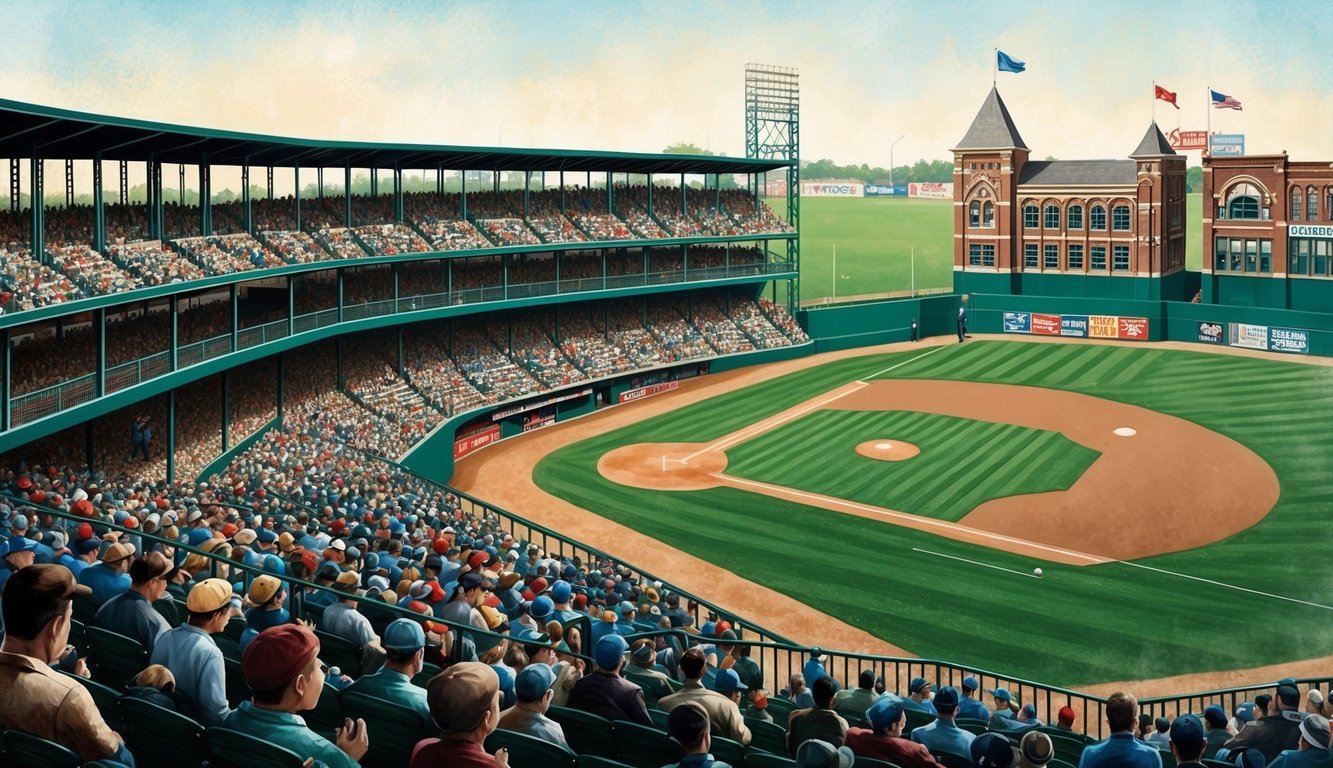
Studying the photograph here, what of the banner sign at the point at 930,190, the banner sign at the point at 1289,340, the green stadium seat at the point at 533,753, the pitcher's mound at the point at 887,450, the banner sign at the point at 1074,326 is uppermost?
the banner sign at the point at 930,190

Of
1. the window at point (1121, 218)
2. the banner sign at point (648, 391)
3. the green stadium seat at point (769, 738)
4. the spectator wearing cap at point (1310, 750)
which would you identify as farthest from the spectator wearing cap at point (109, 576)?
the window at point (1121, 218)

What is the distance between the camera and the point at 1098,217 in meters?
70.6

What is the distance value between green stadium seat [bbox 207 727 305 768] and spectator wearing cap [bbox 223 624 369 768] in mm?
36

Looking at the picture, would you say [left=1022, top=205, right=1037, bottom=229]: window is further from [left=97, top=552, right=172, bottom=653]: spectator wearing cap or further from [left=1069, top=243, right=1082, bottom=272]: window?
[left=97, top=552, right=172, bottom=653]: spectator wearing cap

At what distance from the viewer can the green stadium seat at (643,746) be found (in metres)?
8.42

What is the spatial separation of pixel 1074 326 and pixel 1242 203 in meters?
11.6

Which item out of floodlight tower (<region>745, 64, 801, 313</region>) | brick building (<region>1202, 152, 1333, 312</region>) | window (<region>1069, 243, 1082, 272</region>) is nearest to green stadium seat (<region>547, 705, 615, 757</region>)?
floodlight tower (<region>745, 64, 801, 313</region>)

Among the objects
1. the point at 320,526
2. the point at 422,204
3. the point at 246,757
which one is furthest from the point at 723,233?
the point at 246,757

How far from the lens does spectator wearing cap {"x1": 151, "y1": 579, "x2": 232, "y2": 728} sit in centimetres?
794

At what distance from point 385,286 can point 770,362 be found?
853 inches

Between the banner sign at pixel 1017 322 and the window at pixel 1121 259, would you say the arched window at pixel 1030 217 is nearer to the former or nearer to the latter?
the window at pixel 1121 259

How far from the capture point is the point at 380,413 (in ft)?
134

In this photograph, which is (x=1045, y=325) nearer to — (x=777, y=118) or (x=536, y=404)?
(x=777, y=118)

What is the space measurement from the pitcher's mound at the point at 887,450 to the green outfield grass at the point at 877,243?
7524 centimetres
